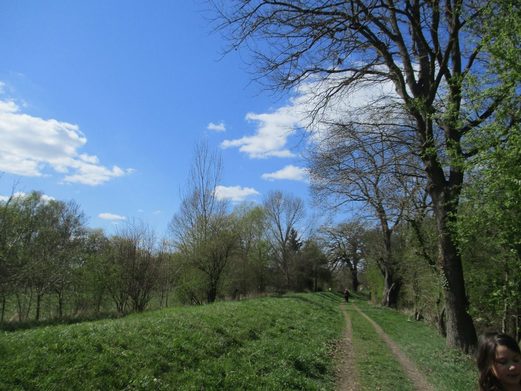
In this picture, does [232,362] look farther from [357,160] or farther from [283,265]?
[283,265]

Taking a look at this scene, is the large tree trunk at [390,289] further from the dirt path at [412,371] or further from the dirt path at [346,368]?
the dirt path at [346,368]

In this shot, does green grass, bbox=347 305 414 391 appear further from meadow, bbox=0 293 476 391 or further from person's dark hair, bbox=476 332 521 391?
person's dark hair, bbox=476 332 521 391

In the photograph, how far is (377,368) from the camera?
10.3 meters

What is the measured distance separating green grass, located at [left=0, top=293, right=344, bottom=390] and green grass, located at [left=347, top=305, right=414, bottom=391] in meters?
0.86

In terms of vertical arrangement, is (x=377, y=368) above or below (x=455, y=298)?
below

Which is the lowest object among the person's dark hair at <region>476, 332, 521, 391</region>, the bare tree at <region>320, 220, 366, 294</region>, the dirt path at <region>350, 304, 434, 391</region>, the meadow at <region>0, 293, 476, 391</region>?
the dirt path at <region>350, 304, 434, 391</region>

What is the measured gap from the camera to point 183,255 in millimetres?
30984

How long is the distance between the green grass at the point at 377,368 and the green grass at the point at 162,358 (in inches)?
33.9

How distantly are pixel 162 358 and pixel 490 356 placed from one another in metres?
6.16

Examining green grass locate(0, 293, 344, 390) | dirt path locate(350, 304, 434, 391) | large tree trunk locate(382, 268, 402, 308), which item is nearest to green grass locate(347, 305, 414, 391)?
dirt path locate(350, 304, 434, 391)

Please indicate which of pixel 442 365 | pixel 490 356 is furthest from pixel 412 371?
pixel 490 356

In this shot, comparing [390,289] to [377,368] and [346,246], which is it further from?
[377,368]

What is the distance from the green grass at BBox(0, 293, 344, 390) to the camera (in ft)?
18.9

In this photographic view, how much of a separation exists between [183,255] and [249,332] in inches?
795
